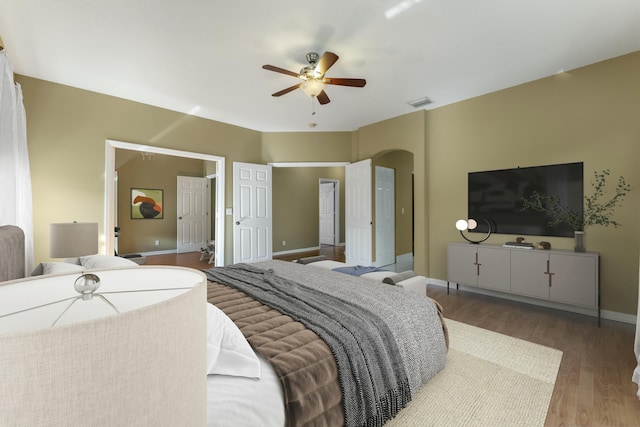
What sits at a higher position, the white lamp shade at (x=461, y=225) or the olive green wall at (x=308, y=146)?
the olive green wall at (x=308, y=146)

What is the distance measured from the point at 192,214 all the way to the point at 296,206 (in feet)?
9.16

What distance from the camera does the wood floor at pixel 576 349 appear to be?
176 centimetres

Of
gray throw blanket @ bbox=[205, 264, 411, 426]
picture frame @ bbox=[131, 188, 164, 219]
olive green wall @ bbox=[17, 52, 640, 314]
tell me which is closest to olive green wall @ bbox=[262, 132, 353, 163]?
olive green wall @ bbox=[17, 52, 640, 314]

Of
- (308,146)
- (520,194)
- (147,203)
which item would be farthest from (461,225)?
(147,203)

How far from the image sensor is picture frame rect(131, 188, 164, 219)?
711cm

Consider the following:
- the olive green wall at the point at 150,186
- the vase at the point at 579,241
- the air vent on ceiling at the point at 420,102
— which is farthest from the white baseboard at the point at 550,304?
the olive green wall at the point at 150,186

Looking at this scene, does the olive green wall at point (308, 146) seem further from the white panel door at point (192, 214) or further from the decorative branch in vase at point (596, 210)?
the decorative branch in vase at point (596, 210)

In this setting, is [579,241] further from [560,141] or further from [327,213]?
[327,213]

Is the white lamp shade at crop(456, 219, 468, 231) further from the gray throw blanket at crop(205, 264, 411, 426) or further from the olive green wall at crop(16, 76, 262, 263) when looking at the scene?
the olive green wall at crop(16, 76, 262, 263)

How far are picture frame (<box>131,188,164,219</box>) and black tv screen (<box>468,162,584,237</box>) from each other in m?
6.95

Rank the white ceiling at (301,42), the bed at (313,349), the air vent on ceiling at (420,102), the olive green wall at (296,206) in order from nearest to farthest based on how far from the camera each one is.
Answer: the bed at (313,349)
the white ceiling at (301,42)
the air vent on ceiling at (420,102)
the olive green wall at (296,206)

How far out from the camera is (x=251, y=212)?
5656 mm

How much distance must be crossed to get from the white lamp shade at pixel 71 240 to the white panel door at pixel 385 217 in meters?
4.43

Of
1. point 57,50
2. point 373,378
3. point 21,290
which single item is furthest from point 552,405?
point 57,50
